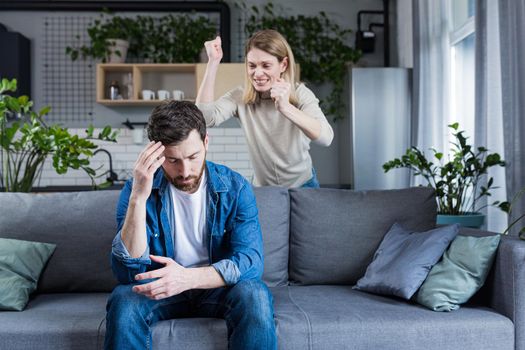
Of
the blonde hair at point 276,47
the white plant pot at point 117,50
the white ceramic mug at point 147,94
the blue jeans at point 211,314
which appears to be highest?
the white plant pot at point 117,50

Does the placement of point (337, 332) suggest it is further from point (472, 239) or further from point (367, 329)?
point (472, 239)

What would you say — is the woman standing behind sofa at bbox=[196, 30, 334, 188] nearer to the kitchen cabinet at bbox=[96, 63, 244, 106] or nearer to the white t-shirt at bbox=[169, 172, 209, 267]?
the white t-shirt at bbox=[169, 172, 209, 267]

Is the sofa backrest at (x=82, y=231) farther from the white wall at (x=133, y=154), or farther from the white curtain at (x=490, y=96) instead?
the white wall at (x=133, y=154)

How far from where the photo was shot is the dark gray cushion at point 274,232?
8.13ft

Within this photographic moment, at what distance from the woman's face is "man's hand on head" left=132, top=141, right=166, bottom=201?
0.78 m

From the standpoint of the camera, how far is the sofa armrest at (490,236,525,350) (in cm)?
200

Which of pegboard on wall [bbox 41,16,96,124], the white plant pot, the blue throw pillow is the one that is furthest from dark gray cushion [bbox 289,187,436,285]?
pegboard on wall [bbox 41,16,96,124]

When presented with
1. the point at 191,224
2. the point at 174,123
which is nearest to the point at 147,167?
the point at 174,123

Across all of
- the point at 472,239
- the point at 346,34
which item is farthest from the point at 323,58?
the point at 472,239

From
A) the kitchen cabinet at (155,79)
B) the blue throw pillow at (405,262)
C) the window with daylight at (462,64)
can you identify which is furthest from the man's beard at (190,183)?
the kitchen cabinet at (155,79)

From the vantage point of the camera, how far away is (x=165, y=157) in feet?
6.18

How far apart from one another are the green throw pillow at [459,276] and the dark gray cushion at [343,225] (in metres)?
0.39

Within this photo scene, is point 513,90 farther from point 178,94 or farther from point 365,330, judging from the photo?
point 178,94

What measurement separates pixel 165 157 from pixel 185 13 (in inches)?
170
